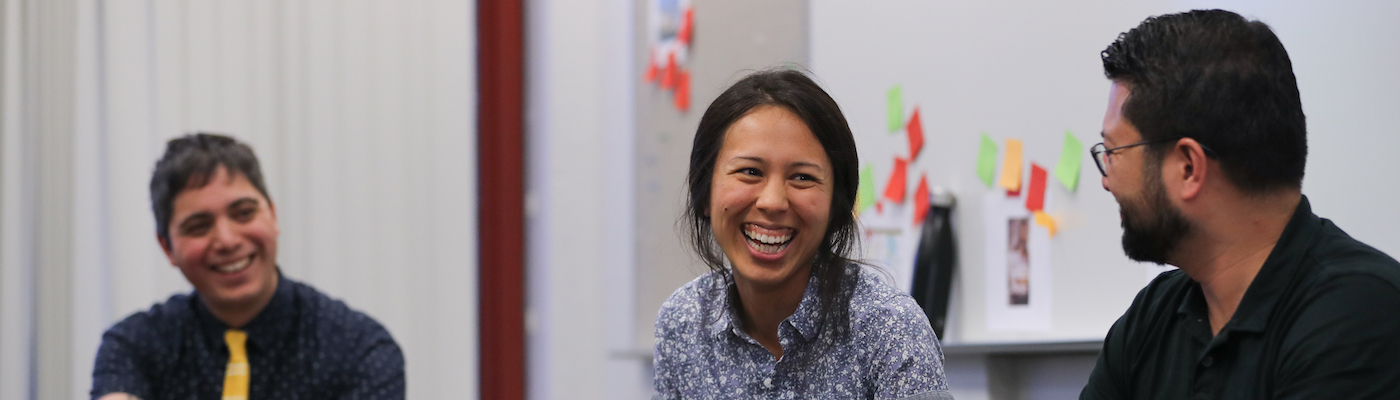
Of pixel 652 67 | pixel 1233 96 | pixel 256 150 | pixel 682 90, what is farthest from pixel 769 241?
pixel 256 150

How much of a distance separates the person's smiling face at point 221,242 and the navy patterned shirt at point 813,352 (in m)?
0.75

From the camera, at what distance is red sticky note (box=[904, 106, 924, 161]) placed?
233 centimetres

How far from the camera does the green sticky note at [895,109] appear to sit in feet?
7.77

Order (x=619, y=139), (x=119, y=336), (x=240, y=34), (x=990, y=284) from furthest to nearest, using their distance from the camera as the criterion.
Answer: (x=619, y=139) → (x=240, y=34) → (x=990, y=284) → (x=119, y=336)

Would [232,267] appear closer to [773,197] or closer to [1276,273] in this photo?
[773,197]

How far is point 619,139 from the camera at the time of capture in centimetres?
312

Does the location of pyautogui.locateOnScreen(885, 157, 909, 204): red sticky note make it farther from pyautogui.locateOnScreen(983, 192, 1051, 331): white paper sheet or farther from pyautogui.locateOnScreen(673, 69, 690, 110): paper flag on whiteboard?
pyautogui.locateOnScreen(673, 69, 690, 110): paper flag on whiteboard

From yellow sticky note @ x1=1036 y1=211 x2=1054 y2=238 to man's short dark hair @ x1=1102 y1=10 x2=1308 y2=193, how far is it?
986 millimetres

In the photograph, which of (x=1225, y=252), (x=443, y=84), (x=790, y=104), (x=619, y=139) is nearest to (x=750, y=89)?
(x=790, y=104)

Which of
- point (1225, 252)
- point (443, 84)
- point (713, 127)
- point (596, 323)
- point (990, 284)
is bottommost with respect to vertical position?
point (596, 323)

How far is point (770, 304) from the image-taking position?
1.31 m

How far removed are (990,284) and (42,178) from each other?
2.13 m

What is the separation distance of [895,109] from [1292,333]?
1.38 m

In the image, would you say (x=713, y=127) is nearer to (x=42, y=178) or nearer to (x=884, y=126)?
(x=884, y=126)
